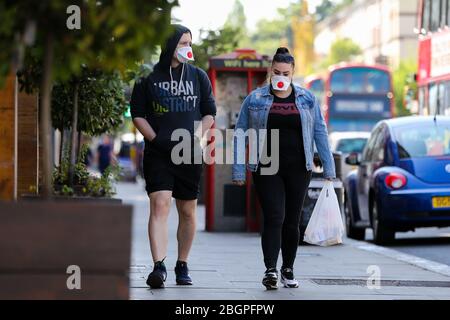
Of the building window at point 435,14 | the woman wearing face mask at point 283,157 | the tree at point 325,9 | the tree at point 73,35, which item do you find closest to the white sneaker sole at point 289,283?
the woman wearing face mask at point 283,157

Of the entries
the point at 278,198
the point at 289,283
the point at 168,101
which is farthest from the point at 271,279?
the point at 168,101

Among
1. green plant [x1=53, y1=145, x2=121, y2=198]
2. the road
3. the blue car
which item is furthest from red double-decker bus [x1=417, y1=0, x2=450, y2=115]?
green plant [x1=53, y1=145, x2=121, y2=198]

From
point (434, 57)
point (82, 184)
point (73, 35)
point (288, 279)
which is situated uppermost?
point (434, 57)

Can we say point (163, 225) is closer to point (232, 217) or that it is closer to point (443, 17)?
point (232, 217)

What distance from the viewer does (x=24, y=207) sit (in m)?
5.84

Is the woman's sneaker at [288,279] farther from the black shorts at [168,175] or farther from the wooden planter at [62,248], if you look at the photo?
the wooden planter at [62,248]

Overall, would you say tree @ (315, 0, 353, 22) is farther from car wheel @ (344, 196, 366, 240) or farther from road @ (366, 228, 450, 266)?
car wheel @ (344, 196, 366, 240)

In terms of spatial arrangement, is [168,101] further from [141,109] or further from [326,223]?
[326,223]

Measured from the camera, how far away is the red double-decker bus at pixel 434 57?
27047 mm

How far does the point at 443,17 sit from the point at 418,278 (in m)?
17.3

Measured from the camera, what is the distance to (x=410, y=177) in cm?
1548

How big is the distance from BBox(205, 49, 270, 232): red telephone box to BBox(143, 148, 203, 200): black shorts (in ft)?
28.4

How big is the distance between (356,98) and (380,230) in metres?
24.2

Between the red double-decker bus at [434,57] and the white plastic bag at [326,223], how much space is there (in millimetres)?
16530
